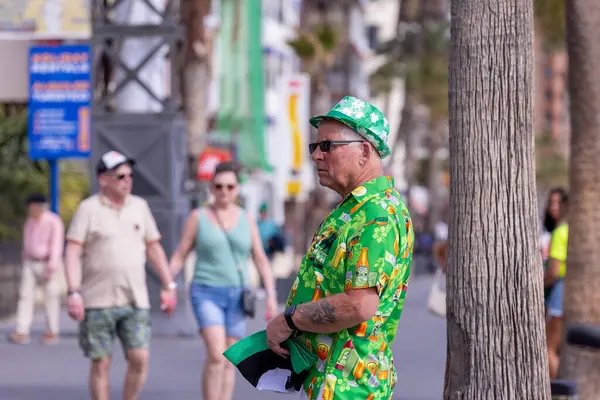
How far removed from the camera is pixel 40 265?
16.1 meters

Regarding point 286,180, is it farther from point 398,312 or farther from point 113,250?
point 398,312

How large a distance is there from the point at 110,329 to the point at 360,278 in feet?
14.9

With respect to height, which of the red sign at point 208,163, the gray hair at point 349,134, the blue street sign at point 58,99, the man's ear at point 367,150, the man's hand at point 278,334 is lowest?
the man's hand at point 278,334

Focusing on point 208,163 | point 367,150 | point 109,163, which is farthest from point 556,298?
point 208,163

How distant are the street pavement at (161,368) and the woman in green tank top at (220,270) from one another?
176cm

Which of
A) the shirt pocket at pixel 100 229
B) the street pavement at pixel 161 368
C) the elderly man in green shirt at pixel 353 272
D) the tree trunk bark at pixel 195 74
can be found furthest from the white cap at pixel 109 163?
the tree trunk bark at pixel 195 74

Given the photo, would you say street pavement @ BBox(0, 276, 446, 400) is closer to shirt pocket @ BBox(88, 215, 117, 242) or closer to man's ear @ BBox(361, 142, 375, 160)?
shirt pocket @ BBox(88, 215, 117, 242)

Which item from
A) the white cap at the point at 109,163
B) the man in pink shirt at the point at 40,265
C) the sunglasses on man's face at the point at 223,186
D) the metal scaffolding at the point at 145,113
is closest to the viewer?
the white cap at the point at 109,163

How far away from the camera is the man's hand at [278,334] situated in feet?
15.6

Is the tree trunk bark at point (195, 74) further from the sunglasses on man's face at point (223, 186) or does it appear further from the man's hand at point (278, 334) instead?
the man's hand at point (278, 334)

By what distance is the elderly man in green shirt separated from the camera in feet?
15.0

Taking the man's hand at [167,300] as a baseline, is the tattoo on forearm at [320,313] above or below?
Result: above

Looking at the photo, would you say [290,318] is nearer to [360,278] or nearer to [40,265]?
[360,278]

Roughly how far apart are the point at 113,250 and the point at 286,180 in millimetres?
48423
